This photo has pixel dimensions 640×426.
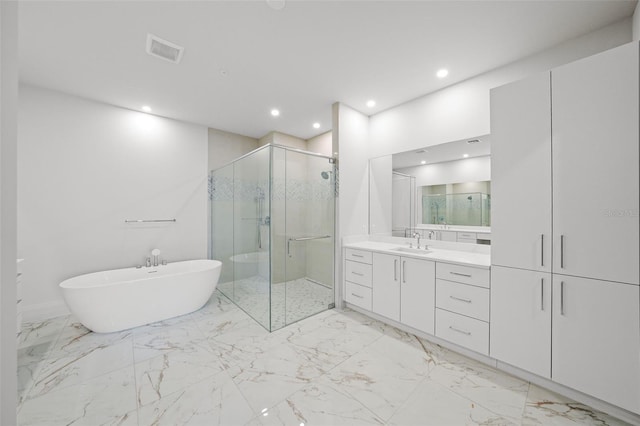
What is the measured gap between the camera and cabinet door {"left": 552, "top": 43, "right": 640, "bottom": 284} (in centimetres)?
138

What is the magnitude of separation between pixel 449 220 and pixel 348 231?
119cm

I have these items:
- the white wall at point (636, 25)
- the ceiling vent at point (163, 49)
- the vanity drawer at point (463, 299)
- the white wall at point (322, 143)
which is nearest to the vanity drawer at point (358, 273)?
the vanity drawer at point (463, 299)

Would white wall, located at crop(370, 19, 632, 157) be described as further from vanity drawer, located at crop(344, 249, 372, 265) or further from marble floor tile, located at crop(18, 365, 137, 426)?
marble floor tile, located at crop(18, 365, 137, 426)

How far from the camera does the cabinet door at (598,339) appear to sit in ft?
4.52

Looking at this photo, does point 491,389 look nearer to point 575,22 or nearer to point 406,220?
point 406,220

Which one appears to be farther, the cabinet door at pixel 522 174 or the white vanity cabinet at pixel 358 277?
the white vanity cabinet at pixel 358 277

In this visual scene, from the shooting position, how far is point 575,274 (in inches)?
61.2

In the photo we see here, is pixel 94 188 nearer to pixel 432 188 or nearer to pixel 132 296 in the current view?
pixel 132 296

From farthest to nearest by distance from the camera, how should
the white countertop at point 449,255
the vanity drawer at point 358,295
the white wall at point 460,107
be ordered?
the vanity drawer at point 358,295, the white countertop at point 449,255, the white wall at point 460,107

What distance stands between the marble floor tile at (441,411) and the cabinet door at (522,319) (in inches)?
19.3

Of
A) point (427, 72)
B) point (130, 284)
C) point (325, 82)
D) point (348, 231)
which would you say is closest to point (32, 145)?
point (130, 284)

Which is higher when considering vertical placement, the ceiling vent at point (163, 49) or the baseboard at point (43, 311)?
the ceiling vent at point (163, 49)

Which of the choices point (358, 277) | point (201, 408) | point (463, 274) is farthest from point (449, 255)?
Result: point (201, 408)

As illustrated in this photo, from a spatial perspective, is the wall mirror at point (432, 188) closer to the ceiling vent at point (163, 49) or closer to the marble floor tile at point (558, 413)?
the marble floor tile at point (558, 413)
